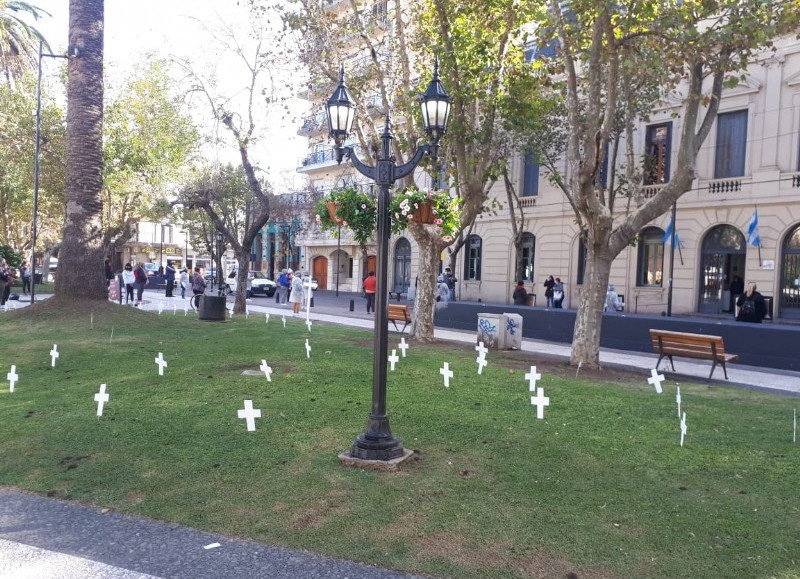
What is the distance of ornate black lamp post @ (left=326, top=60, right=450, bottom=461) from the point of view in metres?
5.81

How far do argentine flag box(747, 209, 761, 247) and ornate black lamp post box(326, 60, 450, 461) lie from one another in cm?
1885

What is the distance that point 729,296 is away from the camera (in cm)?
2333

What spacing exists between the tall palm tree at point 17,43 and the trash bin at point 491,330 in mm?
24807

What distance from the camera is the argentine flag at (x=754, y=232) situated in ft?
69.6

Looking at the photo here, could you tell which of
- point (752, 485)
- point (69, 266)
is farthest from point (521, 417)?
point (69, 266)

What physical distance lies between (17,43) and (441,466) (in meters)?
31.9

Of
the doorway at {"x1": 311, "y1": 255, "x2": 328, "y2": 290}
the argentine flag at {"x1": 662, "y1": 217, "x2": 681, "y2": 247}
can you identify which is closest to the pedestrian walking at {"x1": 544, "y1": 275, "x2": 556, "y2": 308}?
the argentine flag at {"x1": 662, "y1": 217, "x2": 681, "y2": 247}

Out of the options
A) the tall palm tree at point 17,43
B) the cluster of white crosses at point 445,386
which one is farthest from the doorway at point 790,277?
the tall palm tree at point 17,43

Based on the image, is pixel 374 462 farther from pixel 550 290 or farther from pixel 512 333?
pixel 550 290

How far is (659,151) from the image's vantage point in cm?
2505

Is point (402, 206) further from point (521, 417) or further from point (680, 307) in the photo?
point (680, 307)

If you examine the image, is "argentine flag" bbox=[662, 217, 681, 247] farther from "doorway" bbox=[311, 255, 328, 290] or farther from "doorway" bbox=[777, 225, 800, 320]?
"doorway" bbox=[311, 255, 328, 290]

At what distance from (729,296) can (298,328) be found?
632 inches

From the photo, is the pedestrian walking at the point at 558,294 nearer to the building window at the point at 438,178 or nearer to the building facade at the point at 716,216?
the building facade at the point at 716,216
